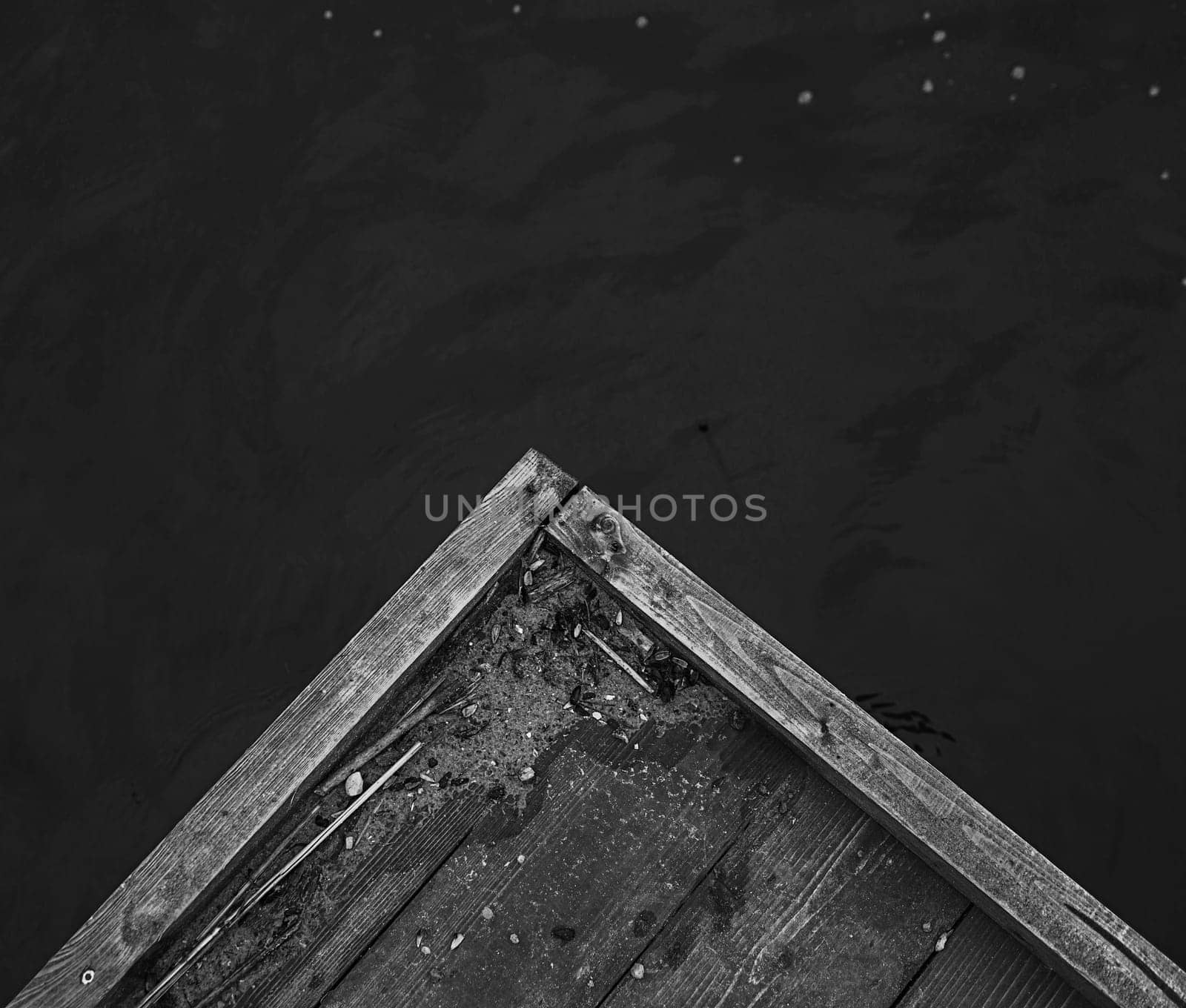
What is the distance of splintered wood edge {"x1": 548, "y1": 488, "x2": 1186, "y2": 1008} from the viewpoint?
3020 mm

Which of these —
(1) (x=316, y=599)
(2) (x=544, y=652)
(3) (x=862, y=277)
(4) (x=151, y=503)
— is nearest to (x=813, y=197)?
(3) (x=862, y=277)

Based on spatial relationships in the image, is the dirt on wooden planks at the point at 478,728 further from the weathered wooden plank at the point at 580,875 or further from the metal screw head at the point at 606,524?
the metal screw head at the point at 606,524

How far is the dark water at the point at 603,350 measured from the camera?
4.19 meters

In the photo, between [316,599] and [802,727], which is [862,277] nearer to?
[802,727]

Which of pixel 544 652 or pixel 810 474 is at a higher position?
pixel 544 652

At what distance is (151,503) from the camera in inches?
171

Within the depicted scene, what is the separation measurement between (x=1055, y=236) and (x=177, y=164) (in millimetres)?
3847

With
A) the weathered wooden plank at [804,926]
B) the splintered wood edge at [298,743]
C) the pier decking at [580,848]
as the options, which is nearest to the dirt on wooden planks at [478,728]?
the pier decking at [580,848]

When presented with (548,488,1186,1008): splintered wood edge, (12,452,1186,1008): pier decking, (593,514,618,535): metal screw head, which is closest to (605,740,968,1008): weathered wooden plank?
(12,452,1186,1008): pier decking

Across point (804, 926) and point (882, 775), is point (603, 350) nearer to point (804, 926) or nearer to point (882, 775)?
point (882, 775)

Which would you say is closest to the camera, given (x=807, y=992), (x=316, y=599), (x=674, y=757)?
(x=807, y=992)

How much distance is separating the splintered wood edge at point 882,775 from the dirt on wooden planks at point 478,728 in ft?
0.68

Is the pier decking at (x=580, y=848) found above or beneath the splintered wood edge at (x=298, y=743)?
beneath

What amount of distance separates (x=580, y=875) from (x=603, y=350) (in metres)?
2.19
